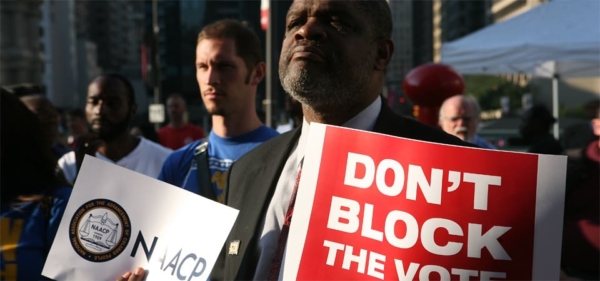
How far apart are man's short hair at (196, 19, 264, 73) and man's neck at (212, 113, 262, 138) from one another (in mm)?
247

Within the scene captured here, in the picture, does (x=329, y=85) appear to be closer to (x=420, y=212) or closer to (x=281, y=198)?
(x=281, y=198)

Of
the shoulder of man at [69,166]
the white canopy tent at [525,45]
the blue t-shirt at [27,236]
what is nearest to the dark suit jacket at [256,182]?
the blue t-shirt at [27,236]

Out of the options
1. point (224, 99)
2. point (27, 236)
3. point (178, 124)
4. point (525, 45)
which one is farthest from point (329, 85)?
point (178, 124)

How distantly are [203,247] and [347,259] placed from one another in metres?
0.46

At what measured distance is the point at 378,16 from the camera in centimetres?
247

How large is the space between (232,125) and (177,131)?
17.5 feet

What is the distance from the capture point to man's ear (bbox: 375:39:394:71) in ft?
8.21

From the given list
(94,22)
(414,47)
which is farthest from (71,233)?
(94,22)

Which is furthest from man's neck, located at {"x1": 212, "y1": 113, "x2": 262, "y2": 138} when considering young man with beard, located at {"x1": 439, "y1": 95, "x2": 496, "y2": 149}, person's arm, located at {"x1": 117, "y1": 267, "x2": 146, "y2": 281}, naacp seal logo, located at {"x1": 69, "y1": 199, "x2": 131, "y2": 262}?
young man with beard, located at {"x1": 439, "y1": 95, "x2": 496, "y2": 149}

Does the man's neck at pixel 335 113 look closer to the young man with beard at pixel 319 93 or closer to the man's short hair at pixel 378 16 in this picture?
the young man with beard at pixel 319 93

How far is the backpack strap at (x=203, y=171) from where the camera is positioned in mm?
3617

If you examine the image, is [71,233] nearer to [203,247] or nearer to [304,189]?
[203,247]

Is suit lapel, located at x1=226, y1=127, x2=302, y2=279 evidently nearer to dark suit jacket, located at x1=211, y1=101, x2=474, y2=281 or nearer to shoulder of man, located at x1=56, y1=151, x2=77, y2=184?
dark suit jacket, located at x1=211, y1=101, x2=474, y2=281

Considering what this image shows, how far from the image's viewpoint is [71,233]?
8.25ft
